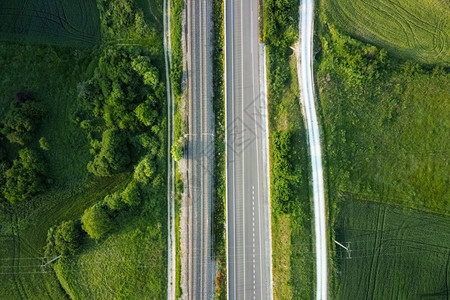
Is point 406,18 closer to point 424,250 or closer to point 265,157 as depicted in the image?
point 265,157

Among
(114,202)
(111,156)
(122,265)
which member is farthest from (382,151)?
(122,265)

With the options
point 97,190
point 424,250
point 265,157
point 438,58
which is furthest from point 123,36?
point 424,250

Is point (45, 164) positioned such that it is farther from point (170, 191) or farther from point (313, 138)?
point (313, 138)

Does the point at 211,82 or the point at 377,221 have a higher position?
the point at 211,82

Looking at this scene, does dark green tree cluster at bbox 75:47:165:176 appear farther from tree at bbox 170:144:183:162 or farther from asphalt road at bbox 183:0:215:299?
asphalt road at bbox 183:0:215:299

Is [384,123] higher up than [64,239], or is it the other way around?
[384,123]

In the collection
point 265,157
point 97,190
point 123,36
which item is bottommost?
point 97,190

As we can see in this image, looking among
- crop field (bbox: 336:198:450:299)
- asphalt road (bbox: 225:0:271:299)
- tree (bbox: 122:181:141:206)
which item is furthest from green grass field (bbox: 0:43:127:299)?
crop field (bbox: 336:198:450:299)
